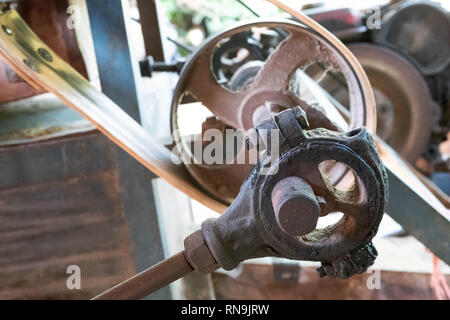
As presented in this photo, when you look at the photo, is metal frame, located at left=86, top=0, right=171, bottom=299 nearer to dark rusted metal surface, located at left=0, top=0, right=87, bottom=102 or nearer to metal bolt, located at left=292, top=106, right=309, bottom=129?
dark rusted metal surface, located at left=0, top=0, right=87, bottom=102

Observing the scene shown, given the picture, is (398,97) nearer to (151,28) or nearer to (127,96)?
(151,28)

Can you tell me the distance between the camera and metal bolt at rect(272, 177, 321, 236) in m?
0.73

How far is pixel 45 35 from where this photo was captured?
161 centimetres

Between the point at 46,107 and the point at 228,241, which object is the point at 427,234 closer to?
the point at 228,241

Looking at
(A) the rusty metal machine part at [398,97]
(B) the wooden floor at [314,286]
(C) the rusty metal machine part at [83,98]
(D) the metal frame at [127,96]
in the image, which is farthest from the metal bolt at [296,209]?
(A) the rusty metal machine part at [398,97]

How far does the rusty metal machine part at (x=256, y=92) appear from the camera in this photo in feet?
4.05

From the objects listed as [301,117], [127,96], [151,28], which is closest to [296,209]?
[301,117]

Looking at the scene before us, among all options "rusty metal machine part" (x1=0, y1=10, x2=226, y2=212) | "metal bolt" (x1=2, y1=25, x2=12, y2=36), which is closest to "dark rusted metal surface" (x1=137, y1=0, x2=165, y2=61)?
"rusty metal machine part" (x1=0, y1=10, x2=226, y2=212)

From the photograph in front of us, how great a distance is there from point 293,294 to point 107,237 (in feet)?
4.26

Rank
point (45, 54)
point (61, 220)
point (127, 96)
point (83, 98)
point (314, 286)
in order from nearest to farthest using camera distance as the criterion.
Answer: point (83, 98) → point (45, 54) → point (127, 96) → point (61, 220) → point (314, 286)

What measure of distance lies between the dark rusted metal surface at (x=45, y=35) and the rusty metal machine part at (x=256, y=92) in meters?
0.60

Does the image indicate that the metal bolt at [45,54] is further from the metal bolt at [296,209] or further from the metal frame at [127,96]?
the metal bolt at [296,209]

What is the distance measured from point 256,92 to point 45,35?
0.88m

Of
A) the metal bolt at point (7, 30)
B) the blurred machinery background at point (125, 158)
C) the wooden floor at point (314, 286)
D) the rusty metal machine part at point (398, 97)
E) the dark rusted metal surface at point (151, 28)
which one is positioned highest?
the metal bolt at point (7, 30)
